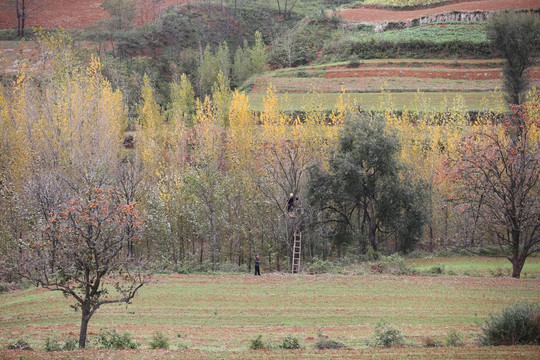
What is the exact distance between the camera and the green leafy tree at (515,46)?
170 feet

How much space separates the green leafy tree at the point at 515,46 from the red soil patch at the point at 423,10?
49.1ft

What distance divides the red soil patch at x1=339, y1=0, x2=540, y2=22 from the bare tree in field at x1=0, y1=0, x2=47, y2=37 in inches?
2737

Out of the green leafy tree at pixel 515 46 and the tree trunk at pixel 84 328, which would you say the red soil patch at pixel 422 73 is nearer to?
the green leafy tree at pixel 515 46

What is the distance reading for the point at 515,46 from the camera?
177 ft

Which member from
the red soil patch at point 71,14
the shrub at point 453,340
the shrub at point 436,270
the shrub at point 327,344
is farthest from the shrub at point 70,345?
the red soil patch at point 71,14

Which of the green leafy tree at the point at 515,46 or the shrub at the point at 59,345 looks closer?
the shrub at the point at 59,345

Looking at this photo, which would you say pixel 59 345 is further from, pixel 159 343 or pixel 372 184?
pixel 372 184

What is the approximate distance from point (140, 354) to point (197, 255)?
96.0ft

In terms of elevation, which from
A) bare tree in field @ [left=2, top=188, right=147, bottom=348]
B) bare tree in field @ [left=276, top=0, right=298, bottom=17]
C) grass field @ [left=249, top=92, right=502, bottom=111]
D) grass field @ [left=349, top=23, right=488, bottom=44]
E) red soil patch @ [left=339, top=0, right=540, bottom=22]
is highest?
bare tree in field @ [left=276, top=0, right=298, bottom=17]

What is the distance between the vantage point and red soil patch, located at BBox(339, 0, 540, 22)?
238ft

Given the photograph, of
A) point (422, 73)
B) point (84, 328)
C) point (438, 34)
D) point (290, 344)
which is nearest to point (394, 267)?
point (290, 344)

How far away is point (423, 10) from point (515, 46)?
55.3 meters

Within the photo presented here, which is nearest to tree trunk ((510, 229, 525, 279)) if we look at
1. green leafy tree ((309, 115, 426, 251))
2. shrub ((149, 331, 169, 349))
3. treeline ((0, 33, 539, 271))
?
treeline ((0, 33, 539, 271))

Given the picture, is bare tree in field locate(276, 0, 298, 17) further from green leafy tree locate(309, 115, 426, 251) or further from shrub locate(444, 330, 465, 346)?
shrub locate(444, 330, 465, 346)
